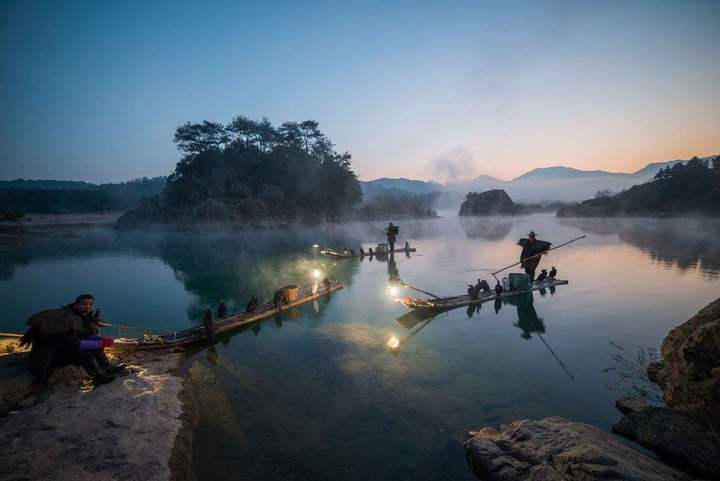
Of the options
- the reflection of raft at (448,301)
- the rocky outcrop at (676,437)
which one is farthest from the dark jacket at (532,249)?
the rocky outcrop at (676,437)

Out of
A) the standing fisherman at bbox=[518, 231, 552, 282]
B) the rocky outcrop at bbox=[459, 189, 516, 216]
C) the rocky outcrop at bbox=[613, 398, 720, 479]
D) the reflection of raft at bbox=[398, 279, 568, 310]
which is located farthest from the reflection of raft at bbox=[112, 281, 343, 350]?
the rocky outcrop at bbox=[459, 189, 516, 216]

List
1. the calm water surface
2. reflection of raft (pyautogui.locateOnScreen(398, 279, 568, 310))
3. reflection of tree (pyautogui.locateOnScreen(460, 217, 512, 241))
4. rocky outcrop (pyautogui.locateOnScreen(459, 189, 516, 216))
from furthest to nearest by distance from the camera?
rocky outcrop (pyautogui.locateOnScreen(459, 189, 516, 216))
reflection of tree (pyautogui.locateOnScreen(460, 217, 512, 241))
reflection of raft (pyautogui.locateOnScreen(398, 279, 568, 310))
the calm water surface

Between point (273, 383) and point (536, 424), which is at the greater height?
point (536, 424)

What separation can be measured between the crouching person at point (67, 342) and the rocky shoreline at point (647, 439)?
11.2m

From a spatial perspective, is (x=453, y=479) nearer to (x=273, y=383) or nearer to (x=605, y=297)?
(x=273, y=383)

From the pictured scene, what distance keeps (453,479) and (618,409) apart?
21.8 feet

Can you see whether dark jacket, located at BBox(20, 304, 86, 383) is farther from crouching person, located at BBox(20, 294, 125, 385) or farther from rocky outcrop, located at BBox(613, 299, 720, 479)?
rocky outcrop, located at BBox(613, 299, 720, 479)

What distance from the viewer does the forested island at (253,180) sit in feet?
262

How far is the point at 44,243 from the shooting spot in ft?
177

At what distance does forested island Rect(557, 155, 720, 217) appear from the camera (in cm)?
8450

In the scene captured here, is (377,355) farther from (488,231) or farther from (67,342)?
(488,231)

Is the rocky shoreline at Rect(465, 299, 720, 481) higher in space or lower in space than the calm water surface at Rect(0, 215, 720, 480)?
higher

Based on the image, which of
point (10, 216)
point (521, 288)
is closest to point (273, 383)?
point (521, 288)

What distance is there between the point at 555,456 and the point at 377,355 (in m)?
7.82
